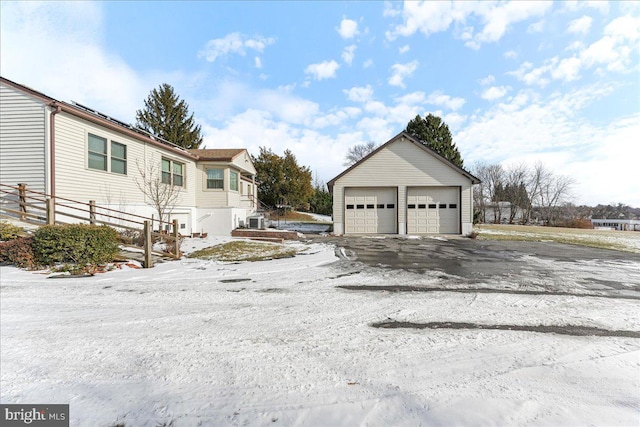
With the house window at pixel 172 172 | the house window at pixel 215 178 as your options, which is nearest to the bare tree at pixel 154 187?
the house window at pixel 172 172

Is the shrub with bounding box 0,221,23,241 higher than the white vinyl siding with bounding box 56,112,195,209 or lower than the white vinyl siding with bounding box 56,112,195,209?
lower

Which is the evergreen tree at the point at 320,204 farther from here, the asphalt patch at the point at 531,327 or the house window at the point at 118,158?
the asphalt patch at the point at 531,327

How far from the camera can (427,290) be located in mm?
5398

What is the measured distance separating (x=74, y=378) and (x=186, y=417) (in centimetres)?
149

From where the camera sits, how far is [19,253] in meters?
6.94

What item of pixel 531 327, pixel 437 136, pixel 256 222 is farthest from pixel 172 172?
pixel 437 136

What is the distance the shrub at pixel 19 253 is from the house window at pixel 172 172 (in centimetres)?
702

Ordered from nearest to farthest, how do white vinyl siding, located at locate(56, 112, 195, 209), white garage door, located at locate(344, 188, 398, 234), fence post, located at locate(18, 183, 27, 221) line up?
fence post, located at locate(18, 183, 27, 221), white vinyl siding, located at locate(56, 112, 195, 209), white garage door, located at locate(344, 188, 398, 234)

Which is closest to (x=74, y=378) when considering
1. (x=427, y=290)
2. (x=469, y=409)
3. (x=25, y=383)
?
(x=25, y=383)

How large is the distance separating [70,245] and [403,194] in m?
16.0

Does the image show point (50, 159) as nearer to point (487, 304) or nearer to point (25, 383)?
point (25, 383)

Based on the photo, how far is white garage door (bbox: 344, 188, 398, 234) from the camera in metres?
17.7

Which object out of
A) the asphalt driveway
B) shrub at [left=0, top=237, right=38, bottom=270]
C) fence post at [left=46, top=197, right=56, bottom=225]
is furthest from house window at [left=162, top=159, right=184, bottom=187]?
the asphalt driveway

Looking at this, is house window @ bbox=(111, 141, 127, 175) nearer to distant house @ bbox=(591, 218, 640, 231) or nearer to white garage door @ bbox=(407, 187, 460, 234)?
white garage door @ bbox=(407, 187, 460, 234)
